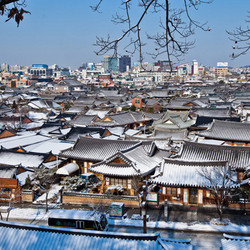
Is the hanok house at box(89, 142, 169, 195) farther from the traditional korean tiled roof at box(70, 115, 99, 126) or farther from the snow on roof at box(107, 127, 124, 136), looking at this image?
the traditional korean tiled roof at box(70, 115, 99, 126)

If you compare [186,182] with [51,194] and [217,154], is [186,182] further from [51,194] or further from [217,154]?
[51,194]

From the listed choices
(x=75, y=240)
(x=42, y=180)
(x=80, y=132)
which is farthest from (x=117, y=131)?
(x=75, y=240)

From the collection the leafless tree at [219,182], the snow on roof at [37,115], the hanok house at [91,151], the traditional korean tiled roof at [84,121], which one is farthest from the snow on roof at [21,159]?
the snow on roof at [37,115]

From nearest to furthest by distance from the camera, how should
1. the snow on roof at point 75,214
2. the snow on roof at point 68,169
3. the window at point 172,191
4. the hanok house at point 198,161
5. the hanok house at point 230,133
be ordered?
the snow on roof at point 75,214 < the hanok house at point 198,161 < the window at point 172,191 < the snow on roof at point 68,169 < the hanok house at point 230,133

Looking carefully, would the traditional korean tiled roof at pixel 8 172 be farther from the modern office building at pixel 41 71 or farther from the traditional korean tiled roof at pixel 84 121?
the modern office building at pixel 41 71

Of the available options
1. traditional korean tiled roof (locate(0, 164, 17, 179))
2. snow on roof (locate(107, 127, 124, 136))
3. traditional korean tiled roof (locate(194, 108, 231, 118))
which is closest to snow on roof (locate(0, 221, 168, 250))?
traditional korean tiled roof (locate(0, 164, 17, 179))

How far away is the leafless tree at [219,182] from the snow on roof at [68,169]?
8.64 metres

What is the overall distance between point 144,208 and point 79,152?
7600 mm

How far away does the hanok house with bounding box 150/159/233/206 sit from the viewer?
16.0 m

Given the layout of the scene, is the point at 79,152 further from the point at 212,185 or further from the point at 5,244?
the point at 5,244

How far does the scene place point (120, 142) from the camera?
22.3 meters

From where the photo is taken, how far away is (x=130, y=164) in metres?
18.4

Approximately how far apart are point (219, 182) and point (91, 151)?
377 inches

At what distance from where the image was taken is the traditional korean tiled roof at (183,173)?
52.3 ft
